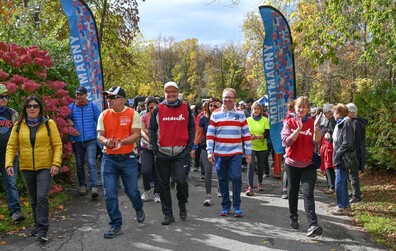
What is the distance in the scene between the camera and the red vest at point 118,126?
5.82 metres

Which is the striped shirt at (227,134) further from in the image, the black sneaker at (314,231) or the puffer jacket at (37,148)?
the puffer jacket at (37,148)

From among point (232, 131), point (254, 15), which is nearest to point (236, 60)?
point (254, 15)

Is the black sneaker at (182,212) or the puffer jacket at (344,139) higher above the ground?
the puffer jacket at (344,139)

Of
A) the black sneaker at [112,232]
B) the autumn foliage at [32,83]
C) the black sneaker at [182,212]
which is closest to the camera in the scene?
the black sneaker at [112,232]

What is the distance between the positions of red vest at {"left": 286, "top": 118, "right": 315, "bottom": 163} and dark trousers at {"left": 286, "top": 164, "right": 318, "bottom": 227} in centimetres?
18

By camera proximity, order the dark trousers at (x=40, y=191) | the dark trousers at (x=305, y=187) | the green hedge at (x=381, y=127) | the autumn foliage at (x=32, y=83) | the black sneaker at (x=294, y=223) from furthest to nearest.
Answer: the green hedge at (x=381, y=127)
the autumn foliage at (x=32, y=83)
the black sneaker at (x=294, y=223)
the dark trousers at (x=305, y=187)
the dark trousers at (x=40, y=191)

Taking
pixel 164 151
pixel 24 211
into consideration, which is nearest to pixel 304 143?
pixel 164 151

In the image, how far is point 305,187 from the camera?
6.06m

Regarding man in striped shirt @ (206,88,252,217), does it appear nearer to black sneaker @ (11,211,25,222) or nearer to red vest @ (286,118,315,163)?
red vest @ (286,118,315,163)

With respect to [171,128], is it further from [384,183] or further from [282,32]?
[384,183]

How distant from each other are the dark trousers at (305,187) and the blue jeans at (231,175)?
3.12 feet

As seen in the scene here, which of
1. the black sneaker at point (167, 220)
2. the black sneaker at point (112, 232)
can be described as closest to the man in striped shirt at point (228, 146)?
the black sneaker at point (167, 220)

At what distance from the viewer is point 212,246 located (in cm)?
538

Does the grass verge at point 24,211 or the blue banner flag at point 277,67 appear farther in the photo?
the blue banner flag at point 277,67
